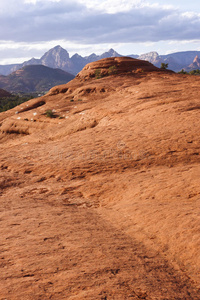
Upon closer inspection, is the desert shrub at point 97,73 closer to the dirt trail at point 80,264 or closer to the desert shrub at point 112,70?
the desert shrub at point 112,70

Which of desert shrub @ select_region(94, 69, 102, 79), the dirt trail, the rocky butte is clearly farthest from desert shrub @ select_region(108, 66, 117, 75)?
the dirt trail

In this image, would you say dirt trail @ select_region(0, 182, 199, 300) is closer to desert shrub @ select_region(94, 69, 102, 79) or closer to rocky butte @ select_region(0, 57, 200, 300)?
rocky butte @ select_region(0, 57, 200, 300)

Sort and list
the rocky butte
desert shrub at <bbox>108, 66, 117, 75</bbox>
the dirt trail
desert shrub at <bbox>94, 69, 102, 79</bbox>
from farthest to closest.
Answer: desert shrub at <bbox>108, 66, 117, 75</bbox>
desert shrub at <bbox>94, 69, 102, 79</bbox>
the rocky butte
the dirt trail

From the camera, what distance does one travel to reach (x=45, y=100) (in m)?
30.1

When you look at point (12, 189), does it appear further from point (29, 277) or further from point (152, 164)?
point (29, 277)

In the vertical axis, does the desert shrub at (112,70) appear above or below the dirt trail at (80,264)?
above

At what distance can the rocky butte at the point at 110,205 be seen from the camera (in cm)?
502

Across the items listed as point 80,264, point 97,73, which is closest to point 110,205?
point 80,264

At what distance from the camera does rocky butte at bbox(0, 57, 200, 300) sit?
16.5 ft

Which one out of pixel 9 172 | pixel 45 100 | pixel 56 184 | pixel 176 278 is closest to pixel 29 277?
pixel 176 278

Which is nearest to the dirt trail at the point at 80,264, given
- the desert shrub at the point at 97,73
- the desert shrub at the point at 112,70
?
the desert shrub at the point at 97,73

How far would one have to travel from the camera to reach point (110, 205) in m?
9.43

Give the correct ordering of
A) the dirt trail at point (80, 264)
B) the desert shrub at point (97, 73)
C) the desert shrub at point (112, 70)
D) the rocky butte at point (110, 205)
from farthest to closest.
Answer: the desert shrub at point (112, 70) → the desert shrub at point (97, 73) → the rocky butte at point (110, 205) → the dirt trail at point (80, 264)

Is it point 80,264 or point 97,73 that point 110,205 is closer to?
point 80,264
